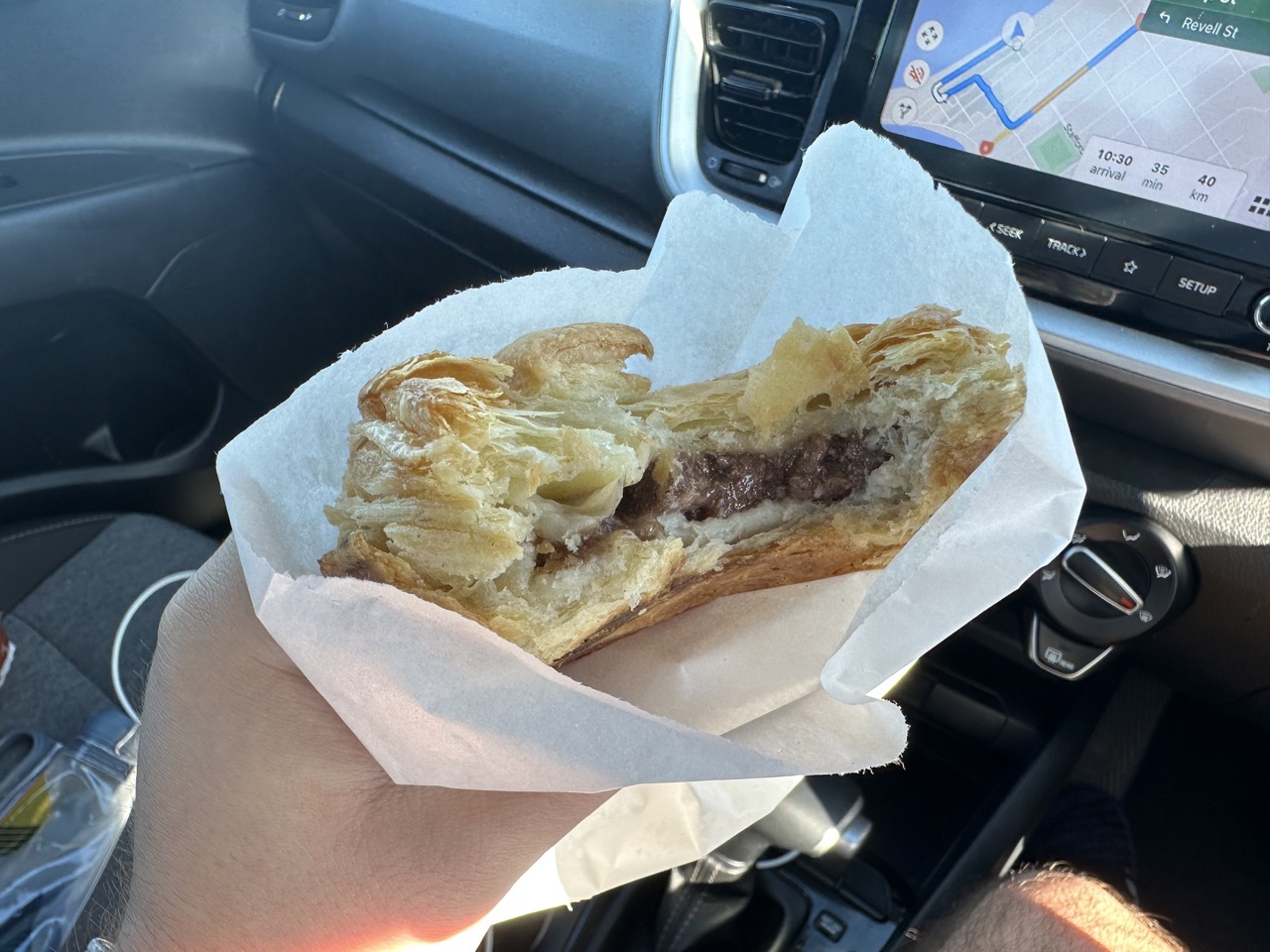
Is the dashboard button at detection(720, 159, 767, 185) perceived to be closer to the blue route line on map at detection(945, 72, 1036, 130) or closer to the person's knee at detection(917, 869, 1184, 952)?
the blue route line on map at detection(945, 72, 1036, 130)

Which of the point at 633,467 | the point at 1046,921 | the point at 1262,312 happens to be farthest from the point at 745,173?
the point at 1046,921

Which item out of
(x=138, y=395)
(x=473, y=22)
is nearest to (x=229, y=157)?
(x=138, y=395)

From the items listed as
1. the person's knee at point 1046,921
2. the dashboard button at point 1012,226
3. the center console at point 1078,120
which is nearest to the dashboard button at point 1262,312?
the center console at point 1078,120

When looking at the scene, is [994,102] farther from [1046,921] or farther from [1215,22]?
[1046,921]

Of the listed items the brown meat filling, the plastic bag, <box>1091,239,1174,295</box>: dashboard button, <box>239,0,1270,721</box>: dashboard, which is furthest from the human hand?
<box>1091,239,1174,295</box>: dashboard button

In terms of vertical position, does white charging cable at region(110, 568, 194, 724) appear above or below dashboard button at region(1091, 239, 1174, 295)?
below

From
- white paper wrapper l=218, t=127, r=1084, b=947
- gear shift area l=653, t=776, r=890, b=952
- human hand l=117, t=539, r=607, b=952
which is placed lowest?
gear shift area l=653, t=776, r=890, b=952
